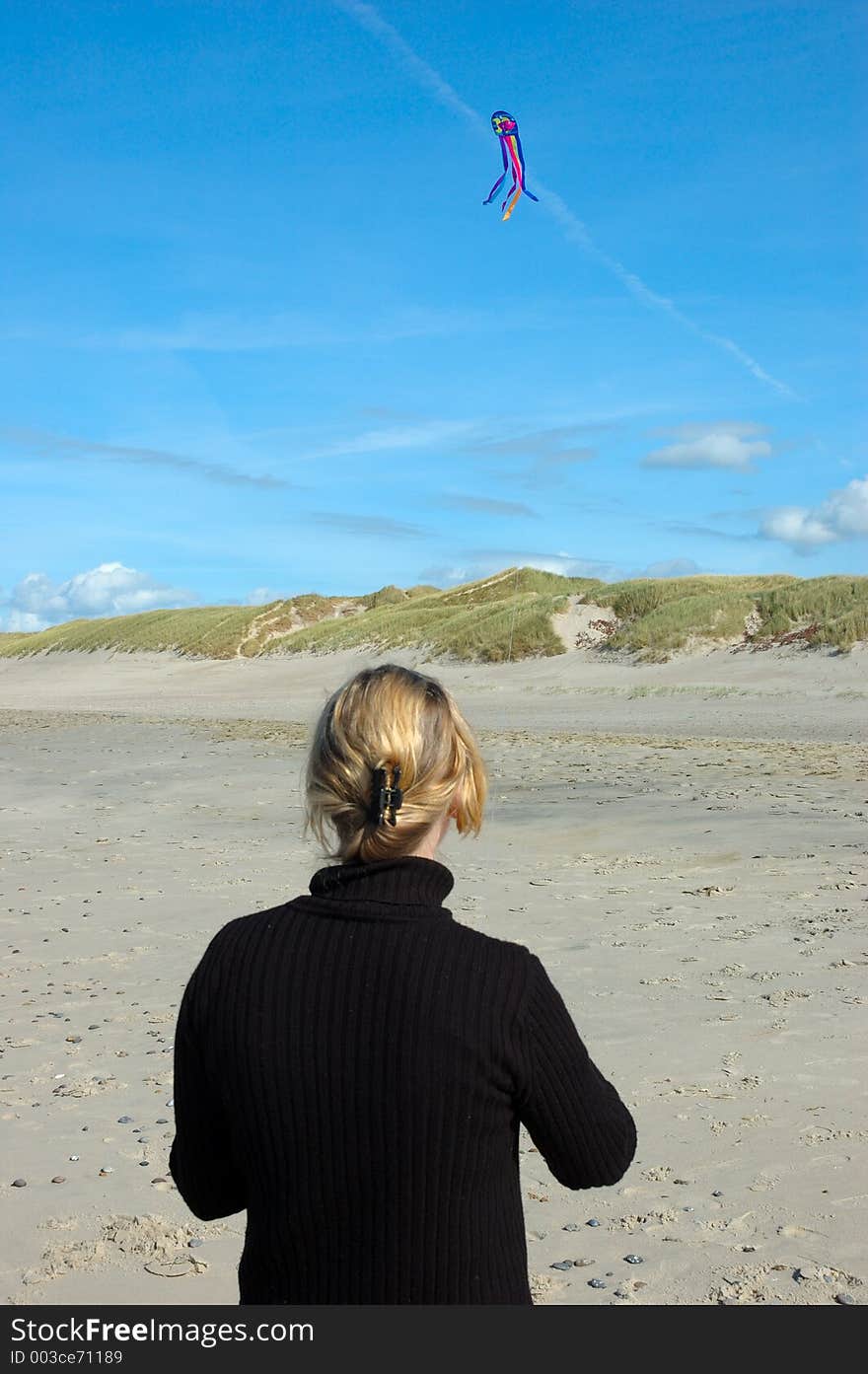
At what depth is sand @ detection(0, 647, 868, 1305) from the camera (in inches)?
152

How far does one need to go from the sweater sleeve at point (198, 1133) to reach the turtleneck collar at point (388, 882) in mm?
237

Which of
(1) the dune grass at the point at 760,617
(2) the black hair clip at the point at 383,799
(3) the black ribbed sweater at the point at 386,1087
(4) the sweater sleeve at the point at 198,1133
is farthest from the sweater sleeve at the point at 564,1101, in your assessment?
(1) the dune grass at the point at 760,617

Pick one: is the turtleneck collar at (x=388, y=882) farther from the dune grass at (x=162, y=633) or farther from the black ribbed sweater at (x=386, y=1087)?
the dune grass at (x=162, y=633)

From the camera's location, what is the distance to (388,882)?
1890 mm

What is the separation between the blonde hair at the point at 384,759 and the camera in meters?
1.90

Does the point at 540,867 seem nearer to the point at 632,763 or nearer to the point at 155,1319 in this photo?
the point at 632,763

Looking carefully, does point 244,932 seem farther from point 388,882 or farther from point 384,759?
point 384,759

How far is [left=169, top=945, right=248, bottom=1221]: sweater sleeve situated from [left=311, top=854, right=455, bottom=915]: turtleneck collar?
0.24 meters

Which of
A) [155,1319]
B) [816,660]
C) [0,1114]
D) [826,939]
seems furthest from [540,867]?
[816,660]

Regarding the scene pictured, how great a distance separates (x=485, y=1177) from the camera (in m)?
1.91

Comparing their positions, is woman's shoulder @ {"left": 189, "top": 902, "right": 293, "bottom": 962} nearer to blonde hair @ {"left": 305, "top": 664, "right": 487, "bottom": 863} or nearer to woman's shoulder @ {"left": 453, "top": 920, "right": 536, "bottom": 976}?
blonde hair @ {"left": 305, "top": 664, "right": 487, "bottom": 863}

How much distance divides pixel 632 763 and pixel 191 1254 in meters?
13.3

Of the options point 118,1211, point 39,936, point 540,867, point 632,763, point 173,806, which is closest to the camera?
point 118,1211

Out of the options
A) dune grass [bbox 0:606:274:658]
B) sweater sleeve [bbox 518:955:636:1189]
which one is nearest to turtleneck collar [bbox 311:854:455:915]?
sweater sleeve [bbox 518:955:636:1189]
